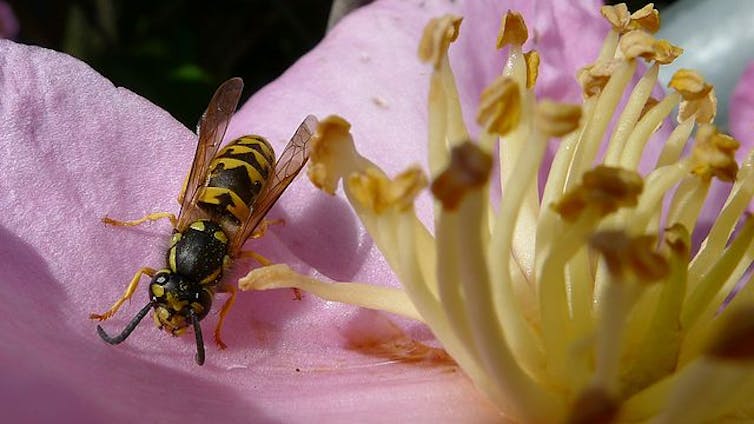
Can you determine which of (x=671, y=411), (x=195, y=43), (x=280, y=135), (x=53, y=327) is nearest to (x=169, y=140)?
(x=280, y=135)

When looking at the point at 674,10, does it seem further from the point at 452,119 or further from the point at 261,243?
the point at 261,243

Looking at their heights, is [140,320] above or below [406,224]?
below

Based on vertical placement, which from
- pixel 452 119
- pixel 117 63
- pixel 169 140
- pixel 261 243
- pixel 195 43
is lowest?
pixel 195 43

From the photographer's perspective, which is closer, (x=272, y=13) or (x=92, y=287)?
(x=92, y=287)

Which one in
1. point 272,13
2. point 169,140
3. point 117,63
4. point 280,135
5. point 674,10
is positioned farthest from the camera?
point 272,13

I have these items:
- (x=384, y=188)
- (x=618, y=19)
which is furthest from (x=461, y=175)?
(x=618, y=19)

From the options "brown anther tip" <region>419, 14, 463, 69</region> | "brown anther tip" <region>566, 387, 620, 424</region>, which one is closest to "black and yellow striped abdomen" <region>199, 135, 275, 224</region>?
"brown anther tip" <region>419, 14, 463, 69</region>

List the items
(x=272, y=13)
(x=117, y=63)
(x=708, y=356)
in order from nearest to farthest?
(x=708, y=356), (x=117, y=63), (x=272, y=13)

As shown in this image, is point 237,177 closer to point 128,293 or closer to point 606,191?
point 128,293

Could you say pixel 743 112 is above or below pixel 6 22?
above
